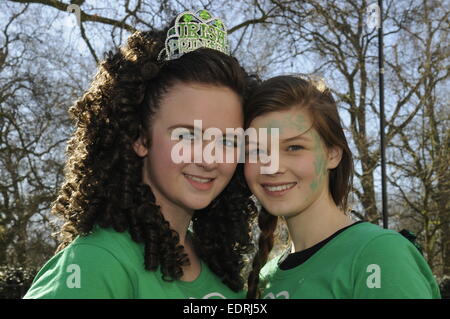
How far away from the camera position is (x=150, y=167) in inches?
91.7

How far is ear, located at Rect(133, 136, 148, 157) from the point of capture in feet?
7.62

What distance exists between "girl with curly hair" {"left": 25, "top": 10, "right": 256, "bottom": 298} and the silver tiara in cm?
4

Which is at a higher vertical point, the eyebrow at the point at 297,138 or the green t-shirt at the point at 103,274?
the eyebrow at the point at 297,138

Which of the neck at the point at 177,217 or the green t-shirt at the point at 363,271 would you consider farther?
the neck at the point at 177,217

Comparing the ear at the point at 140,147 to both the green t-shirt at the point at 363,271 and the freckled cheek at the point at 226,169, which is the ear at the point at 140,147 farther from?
the green t-shirt at the point at 363,271

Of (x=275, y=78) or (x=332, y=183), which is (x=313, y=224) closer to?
(x=332, y=183)

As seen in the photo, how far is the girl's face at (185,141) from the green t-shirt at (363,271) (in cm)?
53

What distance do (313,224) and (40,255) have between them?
942cm

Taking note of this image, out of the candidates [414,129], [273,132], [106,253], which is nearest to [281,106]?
[273,132]

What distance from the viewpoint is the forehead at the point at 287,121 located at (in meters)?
2.36

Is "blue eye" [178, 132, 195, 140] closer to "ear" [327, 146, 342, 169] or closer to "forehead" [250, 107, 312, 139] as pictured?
"forehead" [250, 107, 312, 139]

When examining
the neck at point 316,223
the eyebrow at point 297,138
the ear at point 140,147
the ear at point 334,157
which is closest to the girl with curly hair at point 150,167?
the ear at point 140,147

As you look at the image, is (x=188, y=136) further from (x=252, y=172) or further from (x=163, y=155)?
(x=252, y=172)

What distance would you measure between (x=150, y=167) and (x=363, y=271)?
3.17 feet
